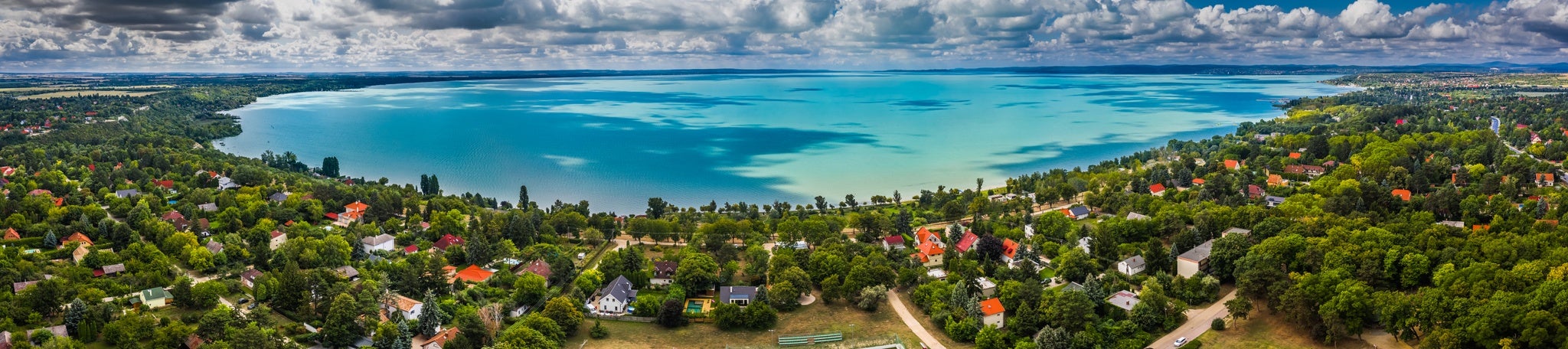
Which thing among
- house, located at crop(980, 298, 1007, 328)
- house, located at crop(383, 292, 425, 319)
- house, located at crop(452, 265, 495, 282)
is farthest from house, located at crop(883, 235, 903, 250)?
house, located at crop(383, 292, 425, 319)

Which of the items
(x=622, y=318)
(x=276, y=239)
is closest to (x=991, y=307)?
(x=622, y=318)

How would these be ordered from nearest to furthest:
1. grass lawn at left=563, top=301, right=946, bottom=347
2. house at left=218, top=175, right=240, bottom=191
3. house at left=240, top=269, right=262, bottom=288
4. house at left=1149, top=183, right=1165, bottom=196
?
grass lawn at left=563, top=301, right=946, bottom=347 → house at left=240, top=269, right=262, bottom=288 → house at left=1149, top=183, right=1165, bottom=196 → house at left=218, top=175, right=240, bottom=191

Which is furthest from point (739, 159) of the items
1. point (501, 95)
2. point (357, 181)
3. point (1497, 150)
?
point (501, 95)

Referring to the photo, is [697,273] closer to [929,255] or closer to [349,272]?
[929,255]

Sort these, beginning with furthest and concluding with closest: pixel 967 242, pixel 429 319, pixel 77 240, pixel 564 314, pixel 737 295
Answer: pixel 967 242 < pixel 77 240 < pixel 737 295 < pixel 564 314 < pixel 429 319

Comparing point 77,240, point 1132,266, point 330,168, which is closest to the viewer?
point 1132,266

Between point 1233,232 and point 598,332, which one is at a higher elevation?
point 1233,232

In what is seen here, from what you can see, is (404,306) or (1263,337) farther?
(404,306)

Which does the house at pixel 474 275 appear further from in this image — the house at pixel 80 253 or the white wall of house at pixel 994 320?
the white wall of house at pixel 994 320

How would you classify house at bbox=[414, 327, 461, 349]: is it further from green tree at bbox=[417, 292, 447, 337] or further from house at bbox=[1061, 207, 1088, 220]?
house at bbox=[1061, 207, 1088, 220]
